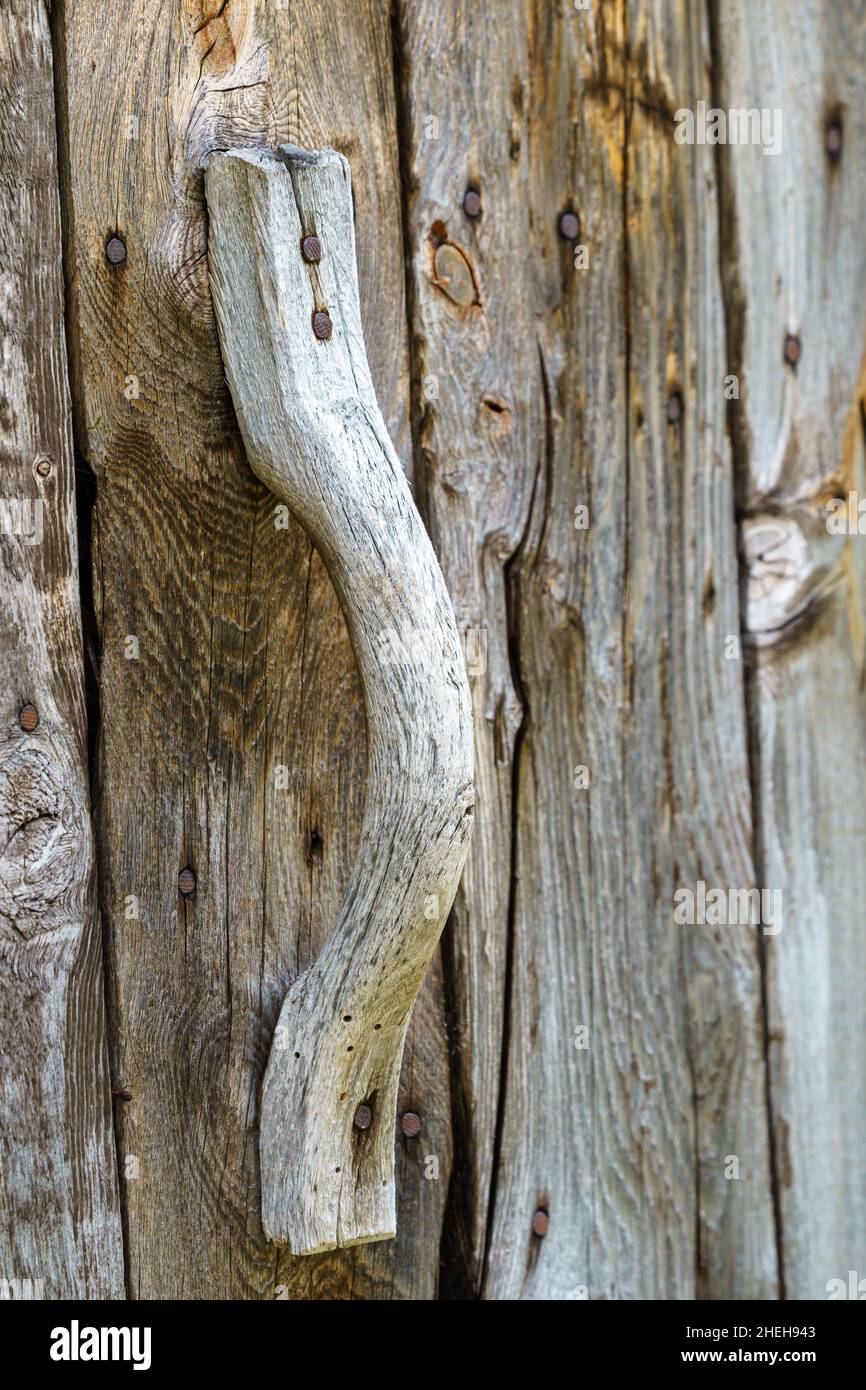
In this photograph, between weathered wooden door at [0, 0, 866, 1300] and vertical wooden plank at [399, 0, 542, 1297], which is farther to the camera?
vertical wooden plank at [399, 0, 542, 1297]

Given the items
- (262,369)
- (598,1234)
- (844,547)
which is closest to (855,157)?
(844,547)

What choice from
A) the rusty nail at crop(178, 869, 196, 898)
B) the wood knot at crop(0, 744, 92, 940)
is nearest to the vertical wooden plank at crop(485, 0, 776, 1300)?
the rusty nail at crop(178, 869, 196, 898)

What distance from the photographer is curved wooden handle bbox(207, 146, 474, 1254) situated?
104 centimetres

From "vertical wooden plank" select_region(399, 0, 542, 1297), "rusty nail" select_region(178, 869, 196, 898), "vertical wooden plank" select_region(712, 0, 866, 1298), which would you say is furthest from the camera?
"vertical wooden plank" select_region(712, 0, 866, 1298)

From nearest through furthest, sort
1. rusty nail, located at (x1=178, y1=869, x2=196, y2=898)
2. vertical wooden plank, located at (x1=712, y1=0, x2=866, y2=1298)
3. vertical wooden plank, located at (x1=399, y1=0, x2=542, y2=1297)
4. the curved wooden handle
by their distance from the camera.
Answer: the curved wooden handle < rusty nail, located at (x1=178, y1=869, x2=196, y2=898) < vertical wooden plank, located at (x1=399, y1=0, x2=542, y2=1297) < vertical wooden plank, located at (x1=712, y1=0, x2=866, y2=1298)

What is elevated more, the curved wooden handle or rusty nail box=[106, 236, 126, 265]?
rusty nail box=[106, 236, 126, 265]

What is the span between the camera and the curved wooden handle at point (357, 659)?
1.04 meters

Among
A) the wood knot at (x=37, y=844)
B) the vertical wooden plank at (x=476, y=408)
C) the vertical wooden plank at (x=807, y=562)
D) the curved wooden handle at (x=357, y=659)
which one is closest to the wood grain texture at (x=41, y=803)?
the wood knot at (x=37, y=844)

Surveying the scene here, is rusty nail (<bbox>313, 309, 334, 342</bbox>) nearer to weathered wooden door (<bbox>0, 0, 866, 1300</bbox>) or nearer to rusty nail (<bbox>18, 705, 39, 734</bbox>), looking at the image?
weathered wooden door (<bbox>0, 0, 866, 1300</bbox>)

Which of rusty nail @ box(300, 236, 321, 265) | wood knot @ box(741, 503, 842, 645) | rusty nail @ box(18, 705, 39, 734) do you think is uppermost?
rusty nail @ box(300, 236, 321, 265)

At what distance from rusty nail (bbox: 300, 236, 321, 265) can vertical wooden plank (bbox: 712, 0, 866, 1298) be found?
0.51m

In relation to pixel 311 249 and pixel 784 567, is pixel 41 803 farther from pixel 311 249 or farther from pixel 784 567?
pixel 784 567

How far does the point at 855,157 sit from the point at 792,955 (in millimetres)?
872

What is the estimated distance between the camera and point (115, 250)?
111cm
